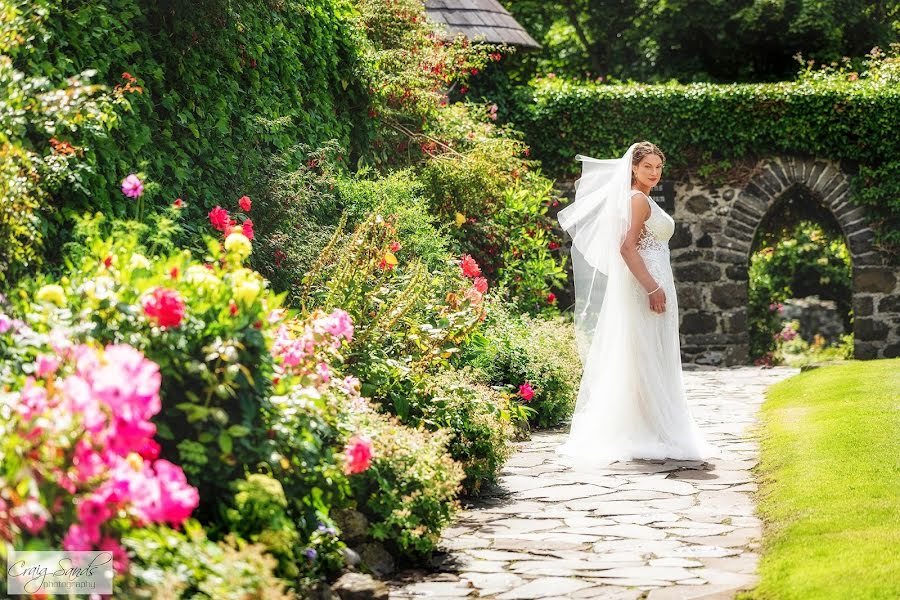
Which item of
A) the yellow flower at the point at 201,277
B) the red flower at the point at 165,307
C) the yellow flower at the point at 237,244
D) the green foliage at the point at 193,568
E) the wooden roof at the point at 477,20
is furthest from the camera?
the wooden roof at the point at 477,20

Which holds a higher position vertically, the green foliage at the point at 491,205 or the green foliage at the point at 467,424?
the green foliage at the point at 491,205

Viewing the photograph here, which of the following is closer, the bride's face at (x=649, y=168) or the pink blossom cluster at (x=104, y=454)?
the pink blossom cluster at (x=104, y=454)

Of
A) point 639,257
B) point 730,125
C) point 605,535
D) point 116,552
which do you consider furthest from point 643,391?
point 730,125

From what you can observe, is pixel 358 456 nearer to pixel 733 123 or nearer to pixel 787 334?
pixel 733 123

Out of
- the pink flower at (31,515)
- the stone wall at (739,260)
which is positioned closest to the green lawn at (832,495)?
the pink flower at (31,515)

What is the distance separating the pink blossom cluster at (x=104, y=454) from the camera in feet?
9.33

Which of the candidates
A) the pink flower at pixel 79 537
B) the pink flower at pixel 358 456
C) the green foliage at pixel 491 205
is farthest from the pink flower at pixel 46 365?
the green foliage at pixel 491 205

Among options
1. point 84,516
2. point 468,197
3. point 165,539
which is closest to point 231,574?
point 165,539

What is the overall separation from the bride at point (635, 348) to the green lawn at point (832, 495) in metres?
0.70

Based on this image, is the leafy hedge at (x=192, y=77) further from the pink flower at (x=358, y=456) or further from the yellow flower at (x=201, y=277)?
the pink flower at (x=358, y=456)

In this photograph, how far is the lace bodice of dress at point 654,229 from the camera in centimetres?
749

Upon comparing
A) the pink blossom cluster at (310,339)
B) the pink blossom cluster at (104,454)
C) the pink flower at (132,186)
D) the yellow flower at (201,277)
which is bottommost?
the pink blossom cluster at (104,454)

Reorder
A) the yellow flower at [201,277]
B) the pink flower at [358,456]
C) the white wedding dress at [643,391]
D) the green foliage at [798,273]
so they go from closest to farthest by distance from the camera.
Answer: the yellow flower at [201,277] < the pink flower at [358,456] < the white wedding dress at [643,391] < the green foliage at [798,273]

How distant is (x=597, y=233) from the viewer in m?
7.87
